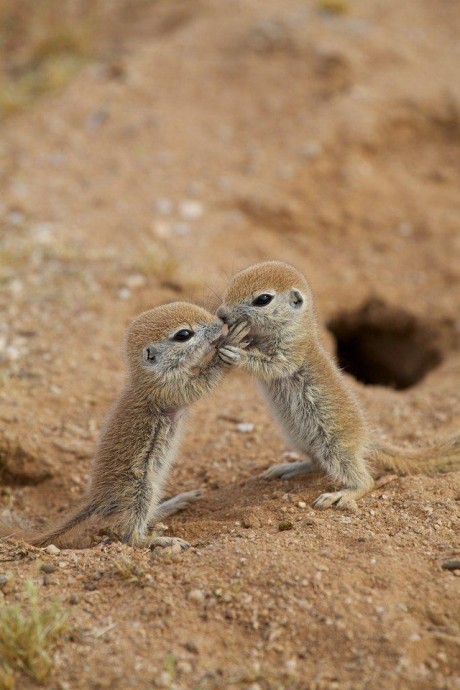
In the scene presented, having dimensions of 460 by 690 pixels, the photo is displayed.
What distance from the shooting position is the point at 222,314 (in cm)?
514

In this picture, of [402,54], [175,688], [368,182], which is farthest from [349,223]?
[175,688]

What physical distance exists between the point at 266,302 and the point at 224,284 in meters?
2.82

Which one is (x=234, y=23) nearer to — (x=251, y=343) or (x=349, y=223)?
(x=349, y=223)

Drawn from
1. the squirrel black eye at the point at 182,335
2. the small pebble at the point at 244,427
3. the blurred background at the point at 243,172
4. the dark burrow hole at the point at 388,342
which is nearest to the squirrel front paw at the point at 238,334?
the squirrel black eye at the point at 182,335

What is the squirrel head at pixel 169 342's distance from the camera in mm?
4926

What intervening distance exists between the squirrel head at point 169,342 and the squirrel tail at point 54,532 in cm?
92

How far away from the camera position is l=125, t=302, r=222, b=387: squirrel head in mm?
4926

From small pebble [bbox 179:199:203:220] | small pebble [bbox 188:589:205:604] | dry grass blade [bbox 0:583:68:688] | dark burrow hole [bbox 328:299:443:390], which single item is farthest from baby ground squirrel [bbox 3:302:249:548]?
small pebble [bbox 179:199:203:220]

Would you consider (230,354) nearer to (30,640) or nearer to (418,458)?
(418,458)

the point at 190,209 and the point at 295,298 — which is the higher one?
the point at 295,298

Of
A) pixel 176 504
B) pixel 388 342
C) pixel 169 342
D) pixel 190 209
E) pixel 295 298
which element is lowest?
pixel 388 342

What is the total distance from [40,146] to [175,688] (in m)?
7.68

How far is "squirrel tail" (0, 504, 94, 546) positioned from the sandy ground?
288mm

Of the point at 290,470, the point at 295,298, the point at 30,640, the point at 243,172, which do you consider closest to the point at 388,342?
the point at 243,172
